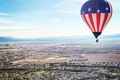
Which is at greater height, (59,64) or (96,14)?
(96,14)

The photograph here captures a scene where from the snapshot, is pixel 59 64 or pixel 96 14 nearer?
pixel 96 14

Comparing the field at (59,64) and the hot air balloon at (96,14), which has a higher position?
the hot air balloon at (96,14)

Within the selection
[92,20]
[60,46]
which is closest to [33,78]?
[92,20]

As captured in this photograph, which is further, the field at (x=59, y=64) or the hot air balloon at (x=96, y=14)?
the field at (x=59, y=64)

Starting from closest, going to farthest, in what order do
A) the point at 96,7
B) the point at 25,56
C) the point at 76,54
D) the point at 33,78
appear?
the point at 96,7
the point at 33,78
the point at 25,56
the point at 76,54

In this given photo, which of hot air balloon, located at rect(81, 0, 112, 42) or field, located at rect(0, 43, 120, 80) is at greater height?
hot air balloon, located at rect(81, 0, 112, 42)

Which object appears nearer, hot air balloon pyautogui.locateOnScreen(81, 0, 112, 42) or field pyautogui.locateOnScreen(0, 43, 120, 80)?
hot air balloon pyautogui.locateOnScreen(81, 0, 112, 42)

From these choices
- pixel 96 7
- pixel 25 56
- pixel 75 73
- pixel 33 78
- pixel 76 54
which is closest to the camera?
pixel 96 7

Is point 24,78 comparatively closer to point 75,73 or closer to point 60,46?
point 75,73
